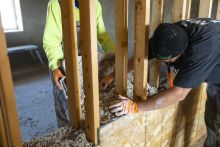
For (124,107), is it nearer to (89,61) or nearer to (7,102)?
(89,61)

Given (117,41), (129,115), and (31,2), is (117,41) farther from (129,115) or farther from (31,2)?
(31,2)

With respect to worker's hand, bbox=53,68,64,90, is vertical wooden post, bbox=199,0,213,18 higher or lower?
higher

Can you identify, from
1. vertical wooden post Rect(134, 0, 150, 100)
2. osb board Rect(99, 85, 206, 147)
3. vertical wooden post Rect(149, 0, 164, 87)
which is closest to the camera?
vertical wooden post Rect(134, 0, 150, 100)

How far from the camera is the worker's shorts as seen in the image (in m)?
1.82

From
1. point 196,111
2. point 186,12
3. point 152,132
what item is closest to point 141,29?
point 186,12

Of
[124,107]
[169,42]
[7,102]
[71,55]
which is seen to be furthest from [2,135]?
[169,42]

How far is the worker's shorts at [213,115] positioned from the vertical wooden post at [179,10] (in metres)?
0.59

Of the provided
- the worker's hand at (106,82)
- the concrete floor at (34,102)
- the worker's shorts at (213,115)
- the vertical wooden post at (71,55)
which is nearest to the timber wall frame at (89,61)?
the vertical wooden post at (71,55)

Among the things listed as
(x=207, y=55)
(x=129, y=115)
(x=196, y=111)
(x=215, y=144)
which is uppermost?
(x=207, y=55)

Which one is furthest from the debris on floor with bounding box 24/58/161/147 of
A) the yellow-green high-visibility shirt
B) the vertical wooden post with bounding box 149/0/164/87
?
the yellow-green high-visibility shirt

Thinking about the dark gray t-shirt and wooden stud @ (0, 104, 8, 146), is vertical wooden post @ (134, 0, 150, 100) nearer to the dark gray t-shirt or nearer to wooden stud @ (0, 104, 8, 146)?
the dark gray t-shirt

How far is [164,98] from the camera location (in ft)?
4.70

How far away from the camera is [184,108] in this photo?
1.98 meters

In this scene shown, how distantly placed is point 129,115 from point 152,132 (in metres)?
0.37
